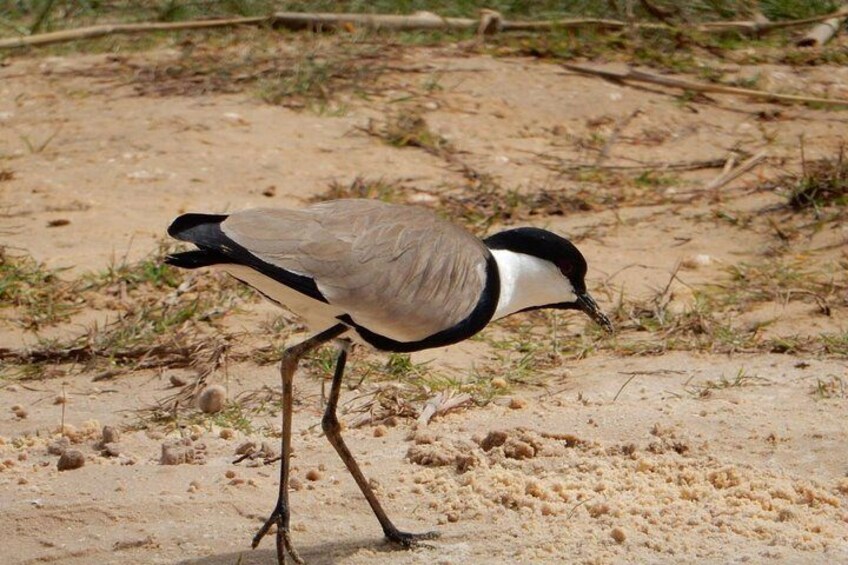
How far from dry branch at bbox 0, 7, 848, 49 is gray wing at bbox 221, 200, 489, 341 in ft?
18.0

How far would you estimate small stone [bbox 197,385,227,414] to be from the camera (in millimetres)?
5371

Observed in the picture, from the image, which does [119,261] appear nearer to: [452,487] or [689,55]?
[452,487]

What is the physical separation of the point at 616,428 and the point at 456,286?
3.38 feet

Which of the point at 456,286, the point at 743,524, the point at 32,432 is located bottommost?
the point at 32,432

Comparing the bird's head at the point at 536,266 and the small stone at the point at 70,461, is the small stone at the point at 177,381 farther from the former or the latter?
the bird's head at the point at 536,266

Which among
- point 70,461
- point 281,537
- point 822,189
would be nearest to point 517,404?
point 281,537

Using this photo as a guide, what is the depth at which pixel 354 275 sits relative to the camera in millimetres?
4160

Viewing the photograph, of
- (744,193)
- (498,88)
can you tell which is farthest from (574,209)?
(498,88)

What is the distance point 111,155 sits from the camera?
26.0ft

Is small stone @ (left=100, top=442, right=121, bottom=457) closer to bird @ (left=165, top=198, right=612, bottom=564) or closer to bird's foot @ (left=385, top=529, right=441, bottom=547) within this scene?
bird @ (left=165, top=198, right=612, bottom=564)

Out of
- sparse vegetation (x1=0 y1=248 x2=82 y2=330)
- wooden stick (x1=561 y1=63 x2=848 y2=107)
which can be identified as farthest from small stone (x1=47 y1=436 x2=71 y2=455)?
wooden stick (x1=561 y1=63 x2=848 y2=107)

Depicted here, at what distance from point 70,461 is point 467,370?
174 centimetres

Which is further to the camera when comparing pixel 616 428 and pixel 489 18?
pixel 489 18

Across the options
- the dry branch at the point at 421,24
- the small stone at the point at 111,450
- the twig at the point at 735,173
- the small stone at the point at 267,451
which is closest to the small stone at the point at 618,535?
the small stone at the point at 267,451
